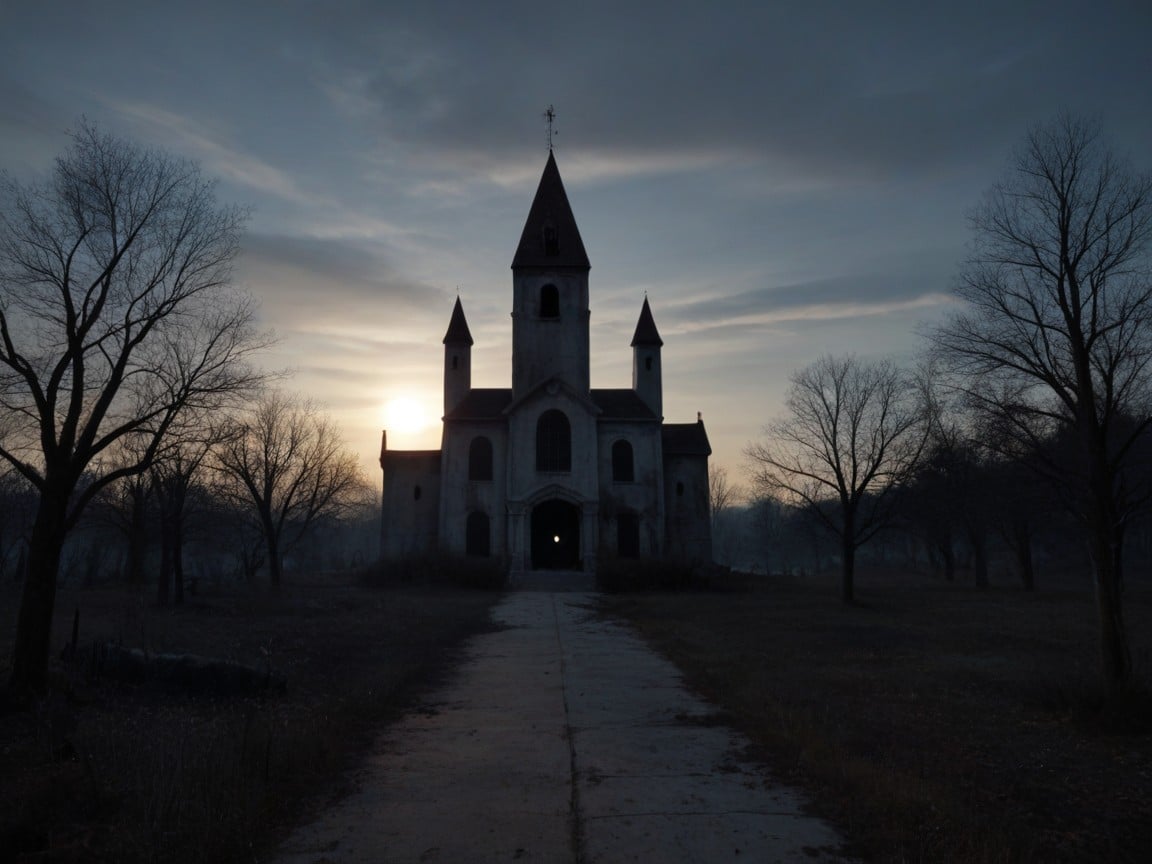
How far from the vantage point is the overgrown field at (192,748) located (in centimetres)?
543

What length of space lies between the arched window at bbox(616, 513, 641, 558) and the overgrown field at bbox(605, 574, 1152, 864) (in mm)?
19008

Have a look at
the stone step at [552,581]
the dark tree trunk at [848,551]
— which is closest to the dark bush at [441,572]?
the stone step at [552,581]

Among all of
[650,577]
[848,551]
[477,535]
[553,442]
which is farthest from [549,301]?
[848,551]

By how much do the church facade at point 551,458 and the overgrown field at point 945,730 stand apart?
739 inches

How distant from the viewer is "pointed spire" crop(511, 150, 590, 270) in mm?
41281

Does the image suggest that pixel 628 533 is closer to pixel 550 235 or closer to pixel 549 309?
pixel 549 309

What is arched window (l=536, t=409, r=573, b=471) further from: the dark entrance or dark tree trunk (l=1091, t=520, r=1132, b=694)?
dark tree trunk (l=1091, t=520, r=1132, b=694)

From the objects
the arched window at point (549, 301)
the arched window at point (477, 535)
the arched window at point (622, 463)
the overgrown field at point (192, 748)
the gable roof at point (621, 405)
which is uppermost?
the arched window at point (549, 301)

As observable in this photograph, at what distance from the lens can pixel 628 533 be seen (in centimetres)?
3919

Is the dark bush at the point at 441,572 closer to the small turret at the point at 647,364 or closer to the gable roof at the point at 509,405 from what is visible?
the gable roof at the point at 509,405

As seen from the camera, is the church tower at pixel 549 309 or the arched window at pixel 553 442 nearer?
the arched window at pixel 553 442

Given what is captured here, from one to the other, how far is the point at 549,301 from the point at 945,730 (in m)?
34.7

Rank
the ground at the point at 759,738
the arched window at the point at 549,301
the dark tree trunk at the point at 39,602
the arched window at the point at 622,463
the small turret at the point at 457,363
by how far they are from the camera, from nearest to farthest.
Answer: the ground at the point at 759,738 < the dark tree trunk at the point at 39,602 < the arched window at the point at 622,463 < the arched window at the point at 549,301 < the small turret at the point at 457,363

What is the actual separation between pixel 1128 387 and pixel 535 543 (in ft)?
105
